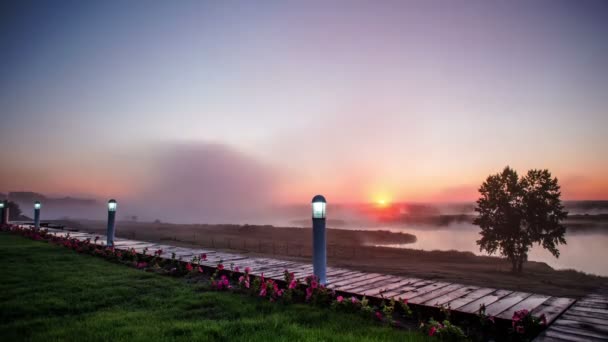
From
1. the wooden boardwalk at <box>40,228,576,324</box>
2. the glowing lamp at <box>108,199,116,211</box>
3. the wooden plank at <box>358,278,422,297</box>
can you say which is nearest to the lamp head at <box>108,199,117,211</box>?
the glowing lamp at <box>108,199,116,211</box>

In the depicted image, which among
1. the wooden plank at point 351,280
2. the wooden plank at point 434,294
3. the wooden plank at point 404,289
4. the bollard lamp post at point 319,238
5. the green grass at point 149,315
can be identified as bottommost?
the green grass at point 149,315

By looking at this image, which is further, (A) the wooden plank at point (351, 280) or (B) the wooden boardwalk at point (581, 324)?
(A) the wooden plank at point (351, 280)

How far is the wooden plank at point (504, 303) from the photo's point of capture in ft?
16.6

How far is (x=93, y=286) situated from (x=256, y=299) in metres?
3.88

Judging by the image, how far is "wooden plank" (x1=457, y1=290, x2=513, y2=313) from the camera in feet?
16.9

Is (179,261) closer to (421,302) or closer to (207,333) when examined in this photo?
(207,333)

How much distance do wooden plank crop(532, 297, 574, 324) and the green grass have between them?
1.95 metres

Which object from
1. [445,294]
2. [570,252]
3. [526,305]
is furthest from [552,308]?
[570,252]

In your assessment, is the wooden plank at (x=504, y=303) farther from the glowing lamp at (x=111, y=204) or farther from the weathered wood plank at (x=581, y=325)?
the glowing lamp at (x=111, y=204)

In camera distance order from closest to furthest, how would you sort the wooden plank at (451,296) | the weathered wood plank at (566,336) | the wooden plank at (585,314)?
1. the weathered wood plank at (566,336)
2. the wooden plank at (585,314)
3. the wooden plank at (451,296)

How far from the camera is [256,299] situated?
6512 mm

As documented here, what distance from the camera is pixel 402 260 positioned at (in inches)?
1014

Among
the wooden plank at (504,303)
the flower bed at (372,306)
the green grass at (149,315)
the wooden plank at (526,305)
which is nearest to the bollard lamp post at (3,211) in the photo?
the green grass at (149,315)

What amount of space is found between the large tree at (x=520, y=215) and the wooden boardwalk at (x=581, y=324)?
20.0 m
